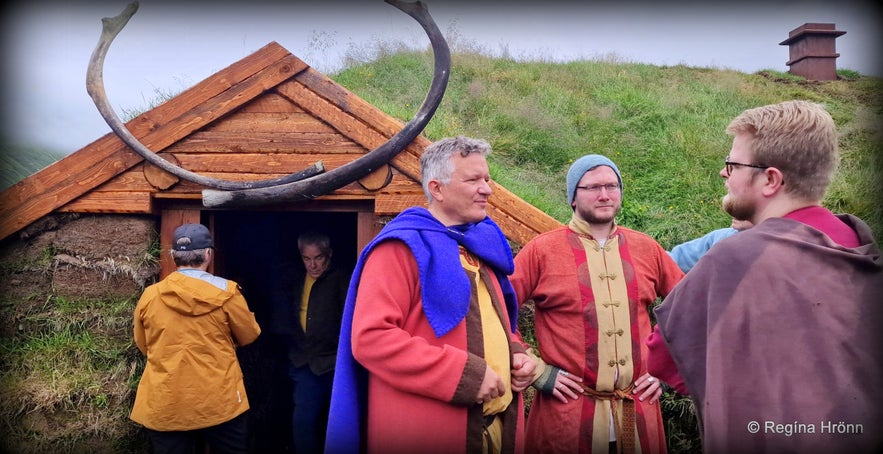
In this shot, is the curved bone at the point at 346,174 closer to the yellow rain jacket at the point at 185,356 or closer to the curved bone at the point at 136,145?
the curved bone at the point at 136,145

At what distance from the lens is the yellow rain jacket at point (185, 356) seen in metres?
3.62

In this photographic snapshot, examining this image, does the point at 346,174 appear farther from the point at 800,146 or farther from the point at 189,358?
the point at 800,146

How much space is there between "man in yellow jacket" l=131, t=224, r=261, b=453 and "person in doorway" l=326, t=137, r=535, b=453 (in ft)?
4.70

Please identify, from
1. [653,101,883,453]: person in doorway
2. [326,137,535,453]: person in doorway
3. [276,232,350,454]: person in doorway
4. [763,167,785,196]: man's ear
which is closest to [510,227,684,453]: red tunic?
[326,137,535,453]: person in doorway

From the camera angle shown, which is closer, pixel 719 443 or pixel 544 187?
pixel 719 443

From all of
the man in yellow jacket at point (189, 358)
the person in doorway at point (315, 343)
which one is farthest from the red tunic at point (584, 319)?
the person in doorway at point (315, 343)

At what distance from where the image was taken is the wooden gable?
180 inches

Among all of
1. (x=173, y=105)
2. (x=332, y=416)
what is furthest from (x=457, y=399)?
(x=173, y=105)

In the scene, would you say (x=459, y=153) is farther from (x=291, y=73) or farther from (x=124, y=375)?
(x=124, y=375)

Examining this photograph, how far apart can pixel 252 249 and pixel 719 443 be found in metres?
5.69

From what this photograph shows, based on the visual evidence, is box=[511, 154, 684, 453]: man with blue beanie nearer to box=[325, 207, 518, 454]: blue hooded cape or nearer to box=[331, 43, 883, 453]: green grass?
box=[325, 207, 518, 454]: blue hooded cape

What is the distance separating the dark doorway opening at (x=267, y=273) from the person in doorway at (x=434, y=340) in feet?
11.6

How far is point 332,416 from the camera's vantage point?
259 cm

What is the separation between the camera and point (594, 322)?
3.21 m
